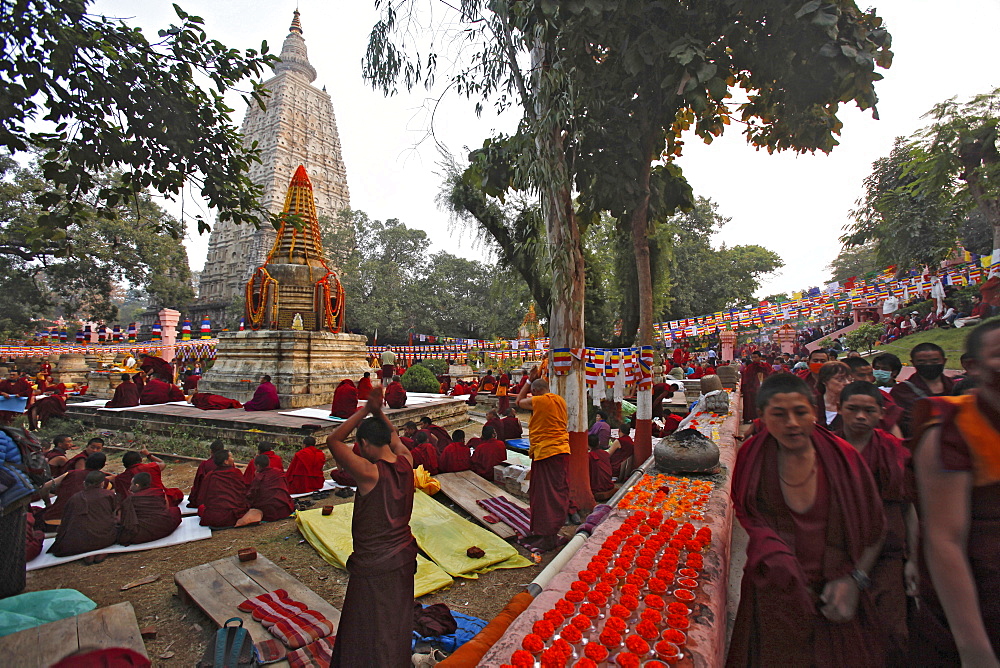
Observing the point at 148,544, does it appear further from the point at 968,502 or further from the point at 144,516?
the point at 968,502

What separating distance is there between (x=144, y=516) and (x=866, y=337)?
23.2 m

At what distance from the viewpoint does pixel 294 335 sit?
13.4m

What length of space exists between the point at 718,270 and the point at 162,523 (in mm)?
33634

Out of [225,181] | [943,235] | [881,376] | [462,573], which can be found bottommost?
[462,573]

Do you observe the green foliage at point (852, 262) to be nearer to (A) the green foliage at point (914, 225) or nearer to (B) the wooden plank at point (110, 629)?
(A) the green foliage at point (914, 225)

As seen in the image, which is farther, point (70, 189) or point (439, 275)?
point (439, 275)

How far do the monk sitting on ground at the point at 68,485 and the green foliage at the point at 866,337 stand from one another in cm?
2335

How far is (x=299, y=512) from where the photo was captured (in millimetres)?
5852

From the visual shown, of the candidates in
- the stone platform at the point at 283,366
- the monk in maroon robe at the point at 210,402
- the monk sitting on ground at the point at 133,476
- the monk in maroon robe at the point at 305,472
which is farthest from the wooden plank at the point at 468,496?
the monk in maroon robe at the point at 210,402

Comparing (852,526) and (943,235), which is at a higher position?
(943,235)

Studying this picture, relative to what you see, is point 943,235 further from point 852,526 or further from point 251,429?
point 251,429

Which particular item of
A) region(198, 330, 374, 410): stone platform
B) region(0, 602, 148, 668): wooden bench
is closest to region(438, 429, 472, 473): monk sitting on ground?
region(0, 602, 148, 668): wooden bench

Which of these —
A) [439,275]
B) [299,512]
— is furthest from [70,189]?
[439,275]

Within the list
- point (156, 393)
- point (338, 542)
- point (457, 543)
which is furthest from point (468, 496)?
point (156, 393)
